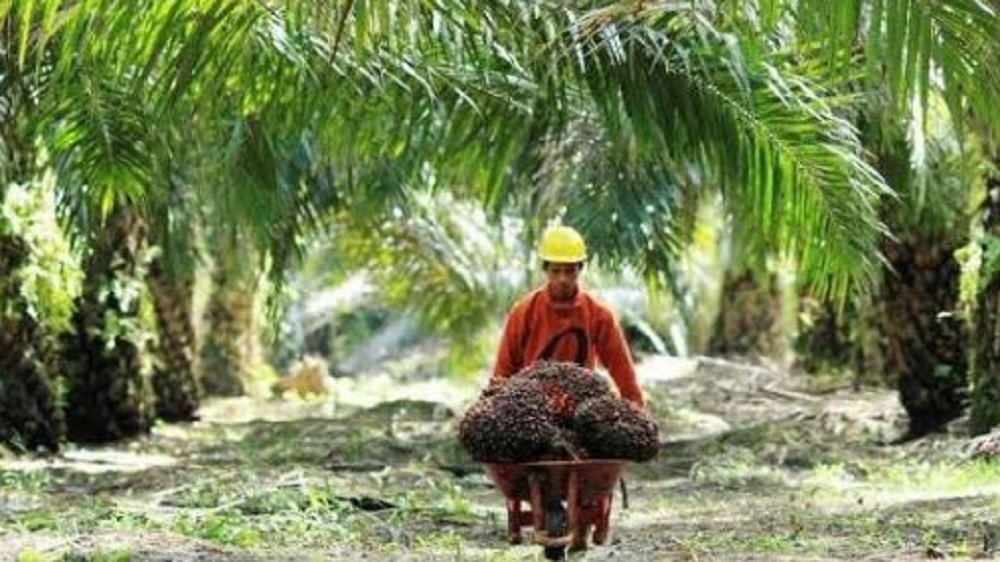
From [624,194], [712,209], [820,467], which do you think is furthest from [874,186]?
[712,209]

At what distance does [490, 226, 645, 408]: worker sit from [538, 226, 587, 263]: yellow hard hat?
0.11ft

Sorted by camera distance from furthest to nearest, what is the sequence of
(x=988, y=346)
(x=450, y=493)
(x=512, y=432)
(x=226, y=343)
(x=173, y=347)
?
(x=226, y=343)
(x=173, y=347)
(x=988, y=346)
(x=450, y=493)
(x=512, y=432)

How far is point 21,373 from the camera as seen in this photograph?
10.7 meters

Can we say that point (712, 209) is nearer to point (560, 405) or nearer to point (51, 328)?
point (51, 328)

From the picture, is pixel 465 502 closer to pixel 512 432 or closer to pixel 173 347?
pixel 512 432

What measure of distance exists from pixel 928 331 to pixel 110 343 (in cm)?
538

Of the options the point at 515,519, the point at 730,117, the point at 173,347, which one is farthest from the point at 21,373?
the point at 730,117

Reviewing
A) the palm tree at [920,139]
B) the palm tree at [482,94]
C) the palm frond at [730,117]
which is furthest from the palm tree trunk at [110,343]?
the palm frond at [730,117]

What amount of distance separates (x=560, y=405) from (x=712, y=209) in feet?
29.9

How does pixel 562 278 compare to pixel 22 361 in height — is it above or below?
above

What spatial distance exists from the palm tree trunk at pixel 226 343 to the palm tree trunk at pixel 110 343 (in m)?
5.11

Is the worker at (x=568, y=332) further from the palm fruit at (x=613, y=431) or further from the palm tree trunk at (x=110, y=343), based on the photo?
the palm tree trunk at (x=110, y=343)

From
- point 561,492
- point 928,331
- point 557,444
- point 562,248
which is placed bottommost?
point 561,492

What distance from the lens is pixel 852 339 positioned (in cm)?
1534
